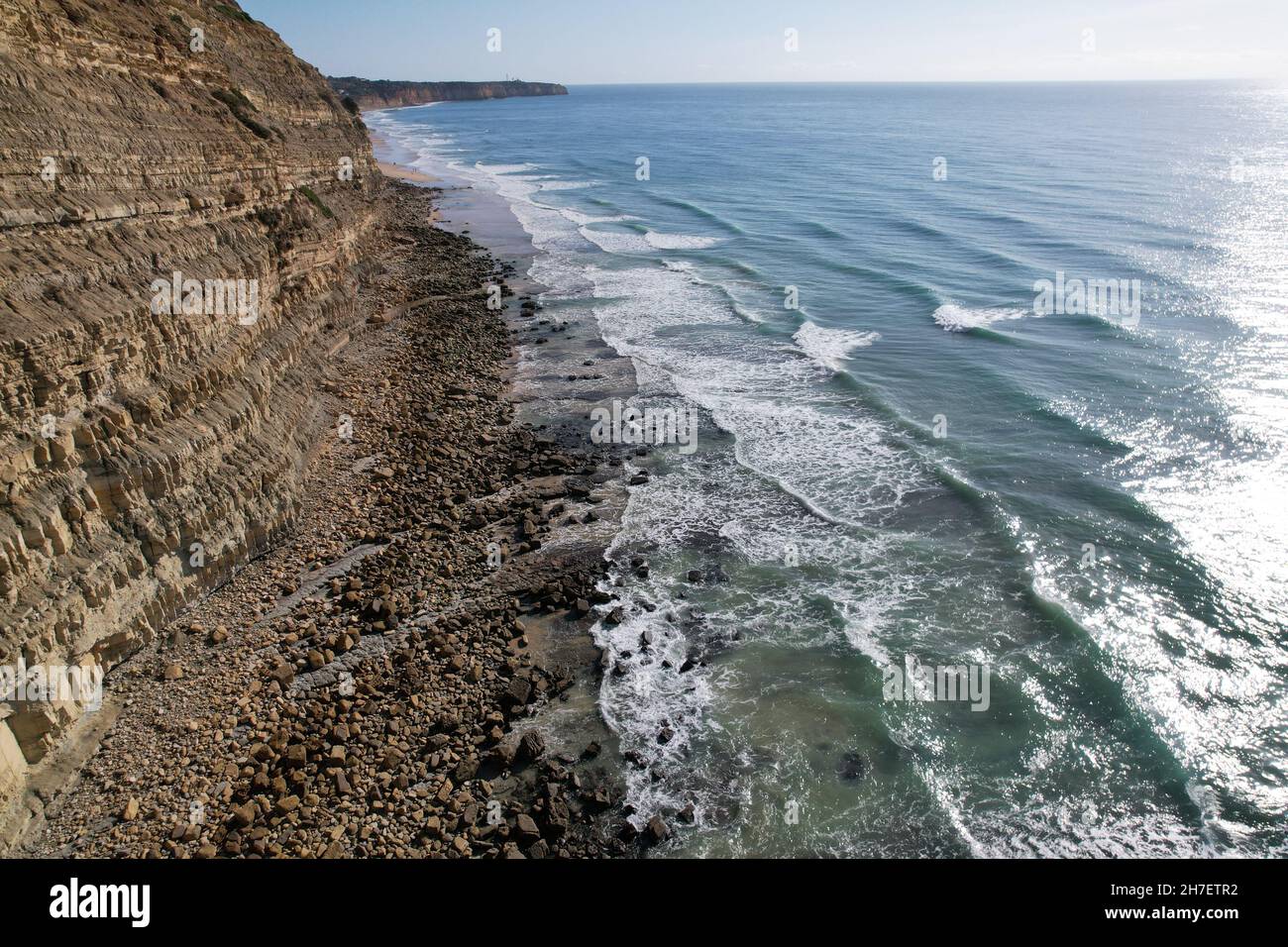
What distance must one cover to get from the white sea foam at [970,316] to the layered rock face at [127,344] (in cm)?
2401

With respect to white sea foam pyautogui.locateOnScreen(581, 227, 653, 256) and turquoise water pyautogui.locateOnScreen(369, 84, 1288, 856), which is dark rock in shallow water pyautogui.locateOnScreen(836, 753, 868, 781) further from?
white sea foam pyautogui.locateOnScreen(581, 227, 653, 256)

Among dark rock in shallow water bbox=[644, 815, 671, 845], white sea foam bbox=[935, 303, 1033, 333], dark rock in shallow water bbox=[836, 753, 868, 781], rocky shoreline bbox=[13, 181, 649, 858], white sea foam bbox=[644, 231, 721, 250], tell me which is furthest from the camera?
white sea foam bbox=[644, 231, 721, 250]

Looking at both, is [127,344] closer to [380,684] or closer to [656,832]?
[380,684]

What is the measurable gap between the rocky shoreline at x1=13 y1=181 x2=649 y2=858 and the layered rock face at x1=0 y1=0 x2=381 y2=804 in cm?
87

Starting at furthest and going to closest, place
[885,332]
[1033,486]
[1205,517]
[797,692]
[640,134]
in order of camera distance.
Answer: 1. [640,134]
2. [885,332]
3. [1033,486]
4. [1205,517]
5. [797,692]

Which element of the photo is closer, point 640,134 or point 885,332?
point 885,332

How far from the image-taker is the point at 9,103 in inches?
483

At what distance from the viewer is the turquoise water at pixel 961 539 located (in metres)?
11.2

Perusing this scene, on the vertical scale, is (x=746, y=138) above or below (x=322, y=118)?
above

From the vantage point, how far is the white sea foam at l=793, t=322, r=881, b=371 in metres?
27.9

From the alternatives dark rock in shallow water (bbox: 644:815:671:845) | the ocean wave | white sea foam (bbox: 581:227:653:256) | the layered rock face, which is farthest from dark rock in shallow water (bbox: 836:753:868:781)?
the ocean wave

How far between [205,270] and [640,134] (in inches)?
4365
